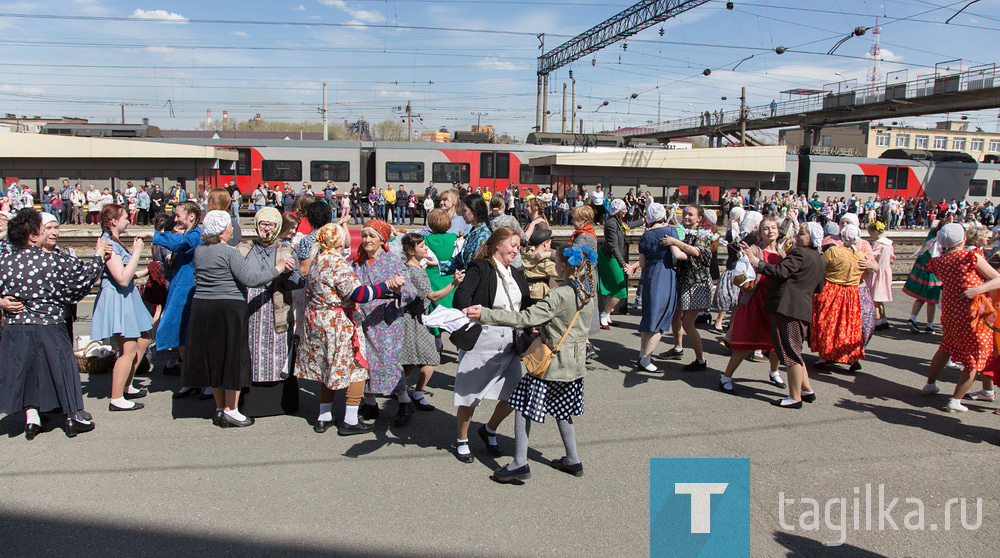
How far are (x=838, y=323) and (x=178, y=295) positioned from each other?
651cm

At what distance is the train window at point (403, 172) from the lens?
26734 millimetres

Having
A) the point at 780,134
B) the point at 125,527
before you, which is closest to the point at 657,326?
the point at 125,527

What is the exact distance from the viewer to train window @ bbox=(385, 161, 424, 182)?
26.7 metres

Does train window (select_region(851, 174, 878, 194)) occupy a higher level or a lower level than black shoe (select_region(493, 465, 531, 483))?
higher

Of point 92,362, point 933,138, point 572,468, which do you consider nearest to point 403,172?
point 92,362

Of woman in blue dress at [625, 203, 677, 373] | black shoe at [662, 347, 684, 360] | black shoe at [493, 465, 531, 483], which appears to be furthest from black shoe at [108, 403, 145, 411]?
black shoe at [662, 347, 684, 360]

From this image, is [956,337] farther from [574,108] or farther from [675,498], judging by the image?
[574,108]

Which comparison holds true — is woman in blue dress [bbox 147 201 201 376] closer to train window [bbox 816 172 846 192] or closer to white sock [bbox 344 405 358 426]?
white sock [bbox 344 405 358 426]

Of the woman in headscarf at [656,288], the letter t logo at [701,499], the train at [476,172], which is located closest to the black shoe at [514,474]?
the letter t logo at [701,499]

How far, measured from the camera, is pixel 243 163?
25.6 m

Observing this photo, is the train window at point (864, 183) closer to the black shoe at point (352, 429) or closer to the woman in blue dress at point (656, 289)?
the woman in blue dress at point (656, 289)

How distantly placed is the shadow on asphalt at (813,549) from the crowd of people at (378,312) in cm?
134

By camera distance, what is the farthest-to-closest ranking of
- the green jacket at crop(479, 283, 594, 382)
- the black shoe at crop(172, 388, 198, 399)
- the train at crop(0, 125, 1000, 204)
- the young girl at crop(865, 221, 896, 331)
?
the train at crop(0, 125, 1000, 204) < the young girl at crop(865, 221, 896, 331) < the black shoe at crop(172, 388, 198, 399) < the green jacket at crop(479, 283, 594, 382)

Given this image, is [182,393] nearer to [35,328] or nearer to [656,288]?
[35,328]
